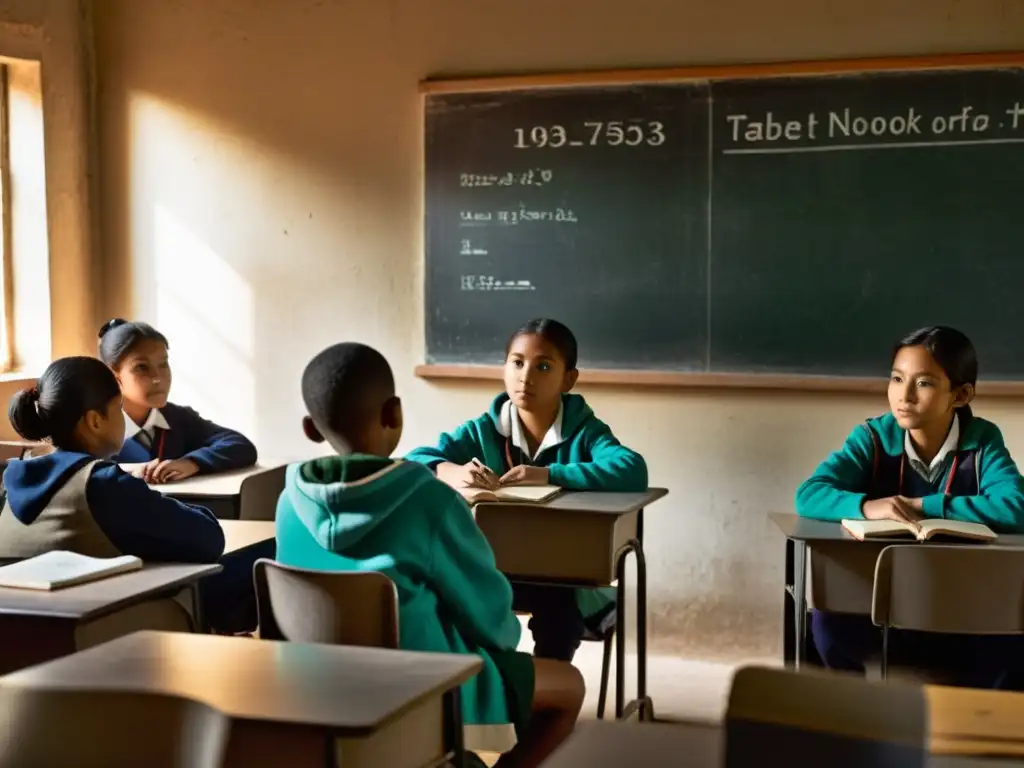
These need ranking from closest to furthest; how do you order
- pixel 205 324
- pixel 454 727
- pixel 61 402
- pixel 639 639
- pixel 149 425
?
pixel 454 727 < pixel 61 402 < pixel 639 639 < pixel 149 425 < pixel 205 324

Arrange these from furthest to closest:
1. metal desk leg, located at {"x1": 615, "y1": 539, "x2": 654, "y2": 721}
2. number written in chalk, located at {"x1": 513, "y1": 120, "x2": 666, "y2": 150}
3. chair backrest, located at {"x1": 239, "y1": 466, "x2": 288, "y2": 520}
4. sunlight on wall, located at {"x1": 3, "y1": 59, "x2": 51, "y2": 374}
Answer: sunlight on wall, located at {"x1": 3, "y1": 59, "x2": 51, "y2": 374} < number written in chalk, located at {"x1": 513, "y1": 120, "x2": 666, "y2": 150} < chair backrest, located at {"x1": 239, "y1": 466, "x2": 288, "y2": 520} < metal desk leg, located at {"x1": 615, "y1": 539, "x2": 654, "y2": 721}

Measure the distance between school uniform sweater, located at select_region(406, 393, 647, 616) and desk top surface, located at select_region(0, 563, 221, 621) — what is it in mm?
1149

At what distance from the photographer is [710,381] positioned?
13.1 feet

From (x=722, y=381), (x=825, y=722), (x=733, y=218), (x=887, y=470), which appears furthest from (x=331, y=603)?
(x=733, y=218)

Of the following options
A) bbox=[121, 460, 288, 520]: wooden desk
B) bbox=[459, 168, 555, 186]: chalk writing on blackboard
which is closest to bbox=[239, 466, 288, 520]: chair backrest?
Result: bbox=[121, 460, 288, 520]: wooden desk

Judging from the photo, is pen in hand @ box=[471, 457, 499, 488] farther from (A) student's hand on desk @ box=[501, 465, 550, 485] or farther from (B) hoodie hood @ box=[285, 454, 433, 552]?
(B) hoodie hood @ box=[285, 454, 433, 552]

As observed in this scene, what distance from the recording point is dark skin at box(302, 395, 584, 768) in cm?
217

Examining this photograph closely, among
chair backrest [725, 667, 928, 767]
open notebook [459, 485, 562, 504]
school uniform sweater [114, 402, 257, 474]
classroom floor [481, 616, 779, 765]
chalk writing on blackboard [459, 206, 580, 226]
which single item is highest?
chalk writing on blackboard [459, 206, 580, 226]

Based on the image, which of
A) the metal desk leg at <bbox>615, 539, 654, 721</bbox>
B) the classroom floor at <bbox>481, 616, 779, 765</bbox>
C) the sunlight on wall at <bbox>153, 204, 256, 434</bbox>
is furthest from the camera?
the sunlight on wall at <bbox>153, 204, 256, 434</bbox>

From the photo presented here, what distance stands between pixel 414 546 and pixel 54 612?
0.60 metres

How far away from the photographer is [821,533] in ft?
9.21

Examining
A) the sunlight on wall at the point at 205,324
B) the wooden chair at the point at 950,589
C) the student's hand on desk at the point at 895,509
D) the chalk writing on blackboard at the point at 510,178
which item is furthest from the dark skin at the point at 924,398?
the sunlight on wall at the point at 205,324

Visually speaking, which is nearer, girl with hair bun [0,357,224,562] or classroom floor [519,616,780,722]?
girl with hair bun [0,357,224,562]

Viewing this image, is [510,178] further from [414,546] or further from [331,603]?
[331,603]
